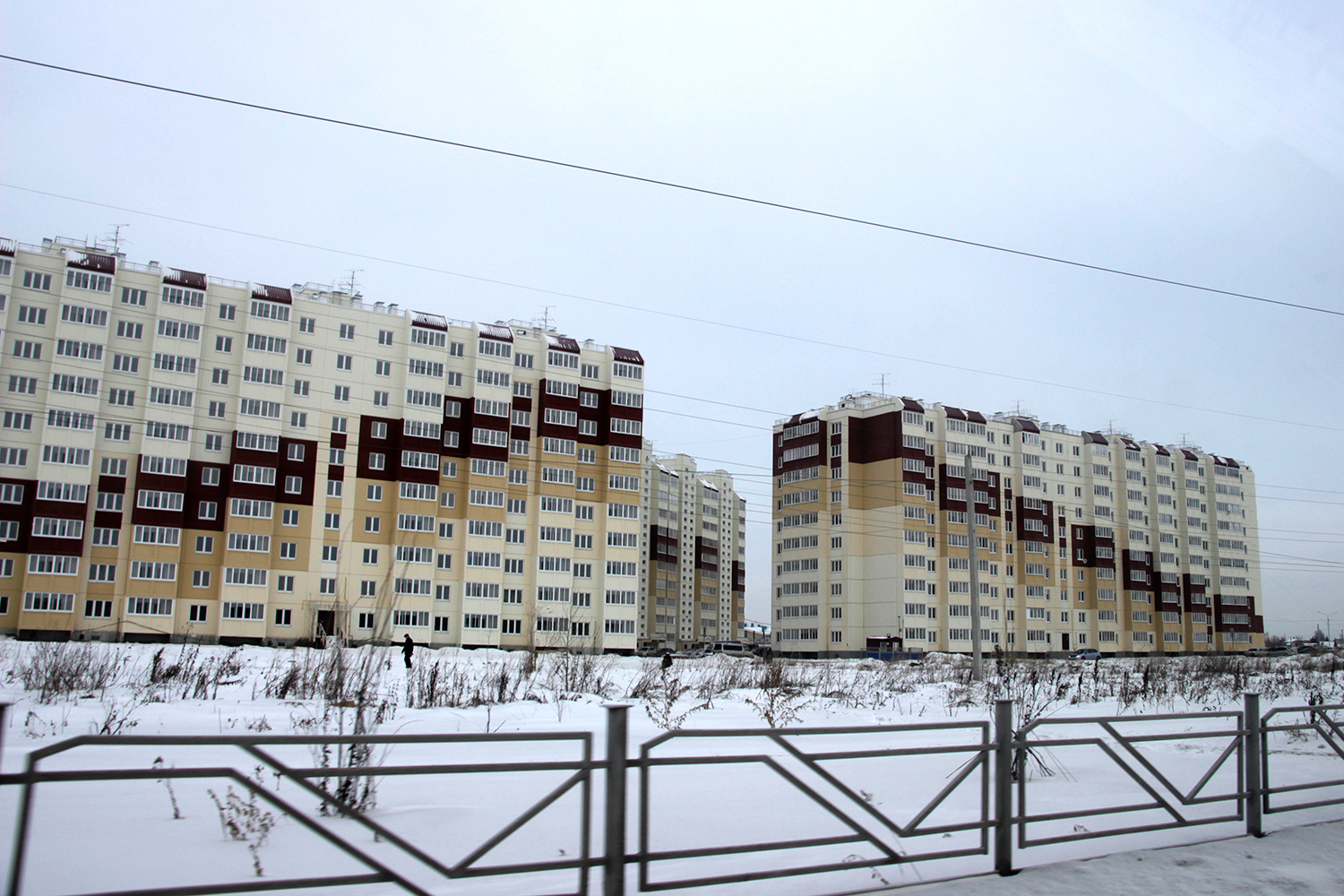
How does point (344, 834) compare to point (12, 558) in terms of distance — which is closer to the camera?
point (344, 834)

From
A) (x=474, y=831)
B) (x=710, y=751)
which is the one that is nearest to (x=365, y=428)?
(x=710, y=751)

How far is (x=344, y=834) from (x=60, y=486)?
195 ft

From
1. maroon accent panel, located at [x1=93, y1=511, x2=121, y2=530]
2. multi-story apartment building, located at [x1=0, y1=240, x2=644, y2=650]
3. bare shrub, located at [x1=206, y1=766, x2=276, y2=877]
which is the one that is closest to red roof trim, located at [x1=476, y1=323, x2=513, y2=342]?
multi-story apartment building, located at [x1=0, y1=240, x2=644, y2=650]

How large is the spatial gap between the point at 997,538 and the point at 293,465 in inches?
2575

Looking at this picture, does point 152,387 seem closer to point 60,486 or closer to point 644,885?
point 60,486

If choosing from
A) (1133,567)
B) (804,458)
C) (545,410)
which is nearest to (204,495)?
(545,410)

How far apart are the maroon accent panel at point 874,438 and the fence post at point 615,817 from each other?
8053 centimetres

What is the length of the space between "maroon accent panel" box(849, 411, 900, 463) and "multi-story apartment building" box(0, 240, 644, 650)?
24177 millimetres

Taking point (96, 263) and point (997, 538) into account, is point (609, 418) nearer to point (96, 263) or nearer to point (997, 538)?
point (96, 263)

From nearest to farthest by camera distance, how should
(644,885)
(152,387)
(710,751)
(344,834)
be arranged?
(644,885) → (344,834) → (710,751) → (152,387)

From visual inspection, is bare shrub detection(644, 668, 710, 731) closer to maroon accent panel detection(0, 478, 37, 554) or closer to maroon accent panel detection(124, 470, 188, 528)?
maroon accent panel detection(124, 470, 188, 528)

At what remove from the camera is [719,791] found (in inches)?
380

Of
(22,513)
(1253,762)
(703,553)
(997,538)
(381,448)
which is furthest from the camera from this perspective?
(703,553)

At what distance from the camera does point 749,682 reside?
85.4ft
